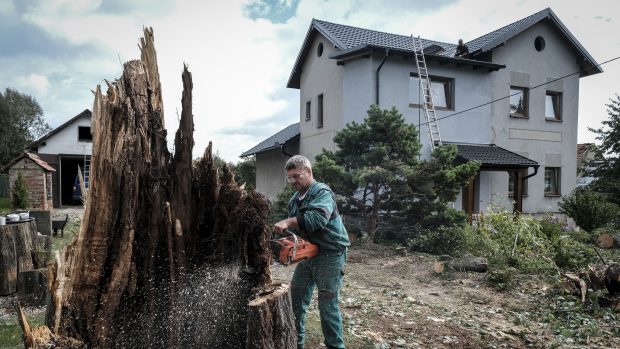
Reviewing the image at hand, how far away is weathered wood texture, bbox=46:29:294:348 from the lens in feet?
10.1

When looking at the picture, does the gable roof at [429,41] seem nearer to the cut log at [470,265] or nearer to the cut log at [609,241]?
the cut log at [609,241]

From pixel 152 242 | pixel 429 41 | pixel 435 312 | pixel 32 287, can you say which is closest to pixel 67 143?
pixel 429 41

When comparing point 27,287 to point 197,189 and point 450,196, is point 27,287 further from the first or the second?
point 450,196

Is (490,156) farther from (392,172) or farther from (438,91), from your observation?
(392,172)

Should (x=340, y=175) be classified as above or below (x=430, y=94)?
below

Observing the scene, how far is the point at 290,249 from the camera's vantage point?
3.43 m

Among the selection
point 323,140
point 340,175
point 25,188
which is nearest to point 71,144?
point 25,188

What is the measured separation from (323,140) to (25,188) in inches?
450

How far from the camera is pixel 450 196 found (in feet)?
→ 34.2

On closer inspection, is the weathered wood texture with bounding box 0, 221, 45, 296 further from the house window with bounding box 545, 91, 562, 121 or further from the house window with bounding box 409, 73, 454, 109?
the house window with bounding box 545, 91, 562, 121

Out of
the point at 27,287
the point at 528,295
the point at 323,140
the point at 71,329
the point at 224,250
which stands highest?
the point at 323,140

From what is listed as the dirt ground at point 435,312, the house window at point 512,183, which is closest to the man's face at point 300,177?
the dirt ground at point 435,312

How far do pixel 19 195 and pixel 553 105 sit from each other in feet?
68.9

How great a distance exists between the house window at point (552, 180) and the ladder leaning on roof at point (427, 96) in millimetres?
6509
